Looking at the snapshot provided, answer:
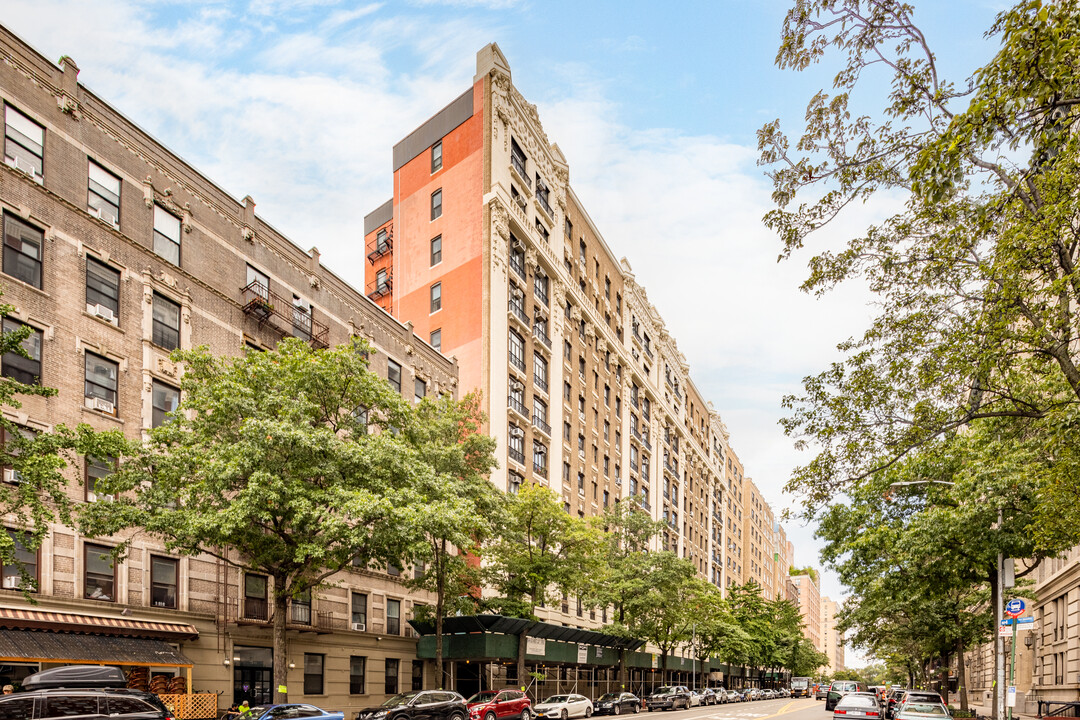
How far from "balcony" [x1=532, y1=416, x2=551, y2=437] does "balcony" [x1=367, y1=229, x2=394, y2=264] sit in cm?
1695

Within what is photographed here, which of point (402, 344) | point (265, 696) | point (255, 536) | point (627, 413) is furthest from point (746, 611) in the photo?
point (255, 536)

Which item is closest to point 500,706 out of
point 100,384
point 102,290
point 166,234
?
point 100,384

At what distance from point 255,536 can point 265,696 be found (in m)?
9.44

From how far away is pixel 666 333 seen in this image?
82688 mm

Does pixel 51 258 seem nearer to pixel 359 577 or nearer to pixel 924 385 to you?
pixel 359 577

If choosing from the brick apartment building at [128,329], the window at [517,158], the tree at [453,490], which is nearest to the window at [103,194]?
the brick apartment building at [128,329]

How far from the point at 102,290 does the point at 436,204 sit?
28.9 m

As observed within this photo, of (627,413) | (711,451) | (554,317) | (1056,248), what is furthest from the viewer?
(711,451)

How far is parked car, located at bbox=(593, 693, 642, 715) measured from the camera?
4125cm

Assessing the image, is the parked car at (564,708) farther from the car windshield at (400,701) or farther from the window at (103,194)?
the window at (103,194)

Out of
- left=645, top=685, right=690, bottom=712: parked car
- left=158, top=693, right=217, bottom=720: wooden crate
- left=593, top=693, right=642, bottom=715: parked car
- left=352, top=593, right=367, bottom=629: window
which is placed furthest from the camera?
left=645, top=685, right=690, bottom=712: parked car

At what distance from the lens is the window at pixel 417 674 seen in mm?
37125

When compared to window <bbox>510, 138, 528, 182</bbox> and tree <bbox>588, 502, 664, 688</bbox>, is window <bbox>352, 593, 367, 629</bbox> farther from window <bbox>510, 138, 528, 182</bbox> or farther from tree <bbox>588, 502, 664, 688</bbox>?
window <bbox>510, 138, 528, 182</bbox>

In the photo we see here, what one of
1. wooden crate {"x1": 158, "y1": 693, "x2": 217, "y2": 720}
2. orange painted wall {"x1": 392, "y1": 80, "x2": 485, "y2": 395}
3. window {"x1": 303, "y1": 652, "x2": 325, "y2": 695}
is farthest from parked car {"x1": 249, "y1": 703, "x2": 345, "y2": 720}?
orange painted wall {"x1": 392, "y1": 80, "x2": 485, "y2": 395}
